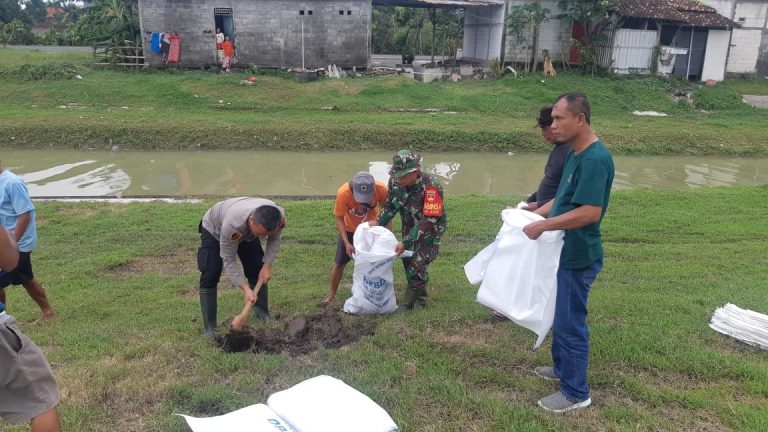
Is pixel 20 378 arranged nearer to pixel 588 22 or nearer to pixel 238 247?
pixel 238 247

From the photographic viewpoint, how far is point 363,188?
470cm

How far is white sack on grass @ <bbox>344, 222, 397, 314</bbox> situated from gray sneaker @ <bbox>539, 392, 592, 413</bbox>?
1778mm

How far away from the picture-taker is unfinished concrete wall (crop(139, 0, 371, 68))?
68.2 ft

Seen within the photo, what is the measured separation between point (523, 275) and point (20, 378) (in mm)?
2628

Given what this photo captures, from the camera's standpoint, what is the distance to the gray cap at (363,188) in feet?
15.4

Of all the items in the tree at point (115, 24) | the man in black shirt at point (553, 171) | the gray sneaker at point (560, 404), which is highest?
the tree at point (115, 24)

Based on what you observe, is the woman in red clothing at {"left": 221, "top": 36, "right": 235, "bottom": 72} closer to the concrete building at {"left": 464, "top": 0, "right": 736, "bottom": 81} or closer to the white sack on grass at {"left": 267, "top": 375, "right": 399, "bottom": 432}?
the concrete building at {"left": 464, "top": 0, "right": 736, "bottom": 81}

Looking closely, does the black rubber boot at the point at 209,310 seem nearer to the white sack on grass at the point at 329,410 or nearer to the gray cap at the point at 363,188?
the gray cap at the point at 363,188

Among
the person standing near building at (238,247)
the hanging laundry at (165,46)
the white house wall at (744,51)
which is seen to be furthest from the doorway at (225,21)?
the white house wall at (744,51)

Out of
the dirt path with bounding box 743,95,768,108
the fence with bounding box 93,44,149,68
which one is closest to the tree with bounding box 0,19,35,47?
the fence with bounding box 93,44,149,68

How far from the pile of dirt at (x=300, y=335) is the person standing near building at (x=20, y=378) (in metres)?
1.51

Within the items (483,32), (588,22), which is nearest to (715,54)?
(588,22)

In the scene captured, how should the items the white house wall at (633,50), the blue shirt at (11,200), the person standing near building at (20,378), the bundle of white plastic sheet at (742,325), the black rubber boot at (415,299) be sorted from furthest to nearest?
1. the white house wall at (633,50)
2. the black rubber boot at (415,299)
3. the blue shirt at (11,200)
4. the bundle of white plastic sheet at (742,325)
5. the person standing near building at (20,378)

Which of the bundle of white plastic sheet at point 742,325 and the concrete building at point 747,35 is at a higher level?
the concrete building at point 747,35
